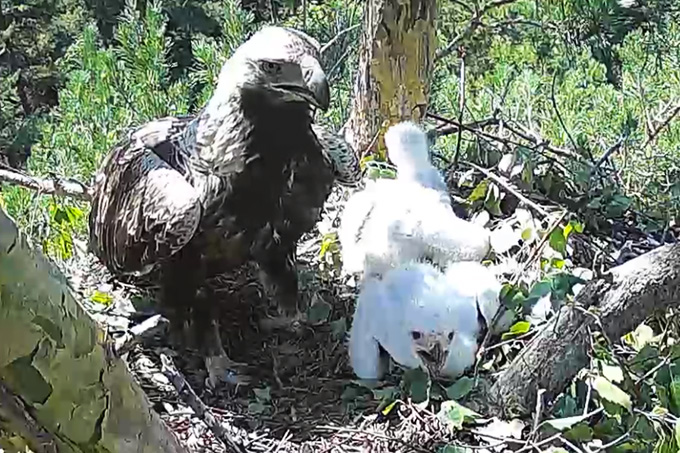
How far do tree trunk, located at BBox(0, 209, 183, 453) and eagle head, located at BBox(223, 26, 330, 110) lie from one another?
4.32 ft

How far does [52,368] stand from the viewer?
3.21 ft

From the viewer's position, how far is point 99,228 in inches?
107

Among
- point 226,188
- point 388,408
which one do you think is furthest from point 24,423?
point 226,188

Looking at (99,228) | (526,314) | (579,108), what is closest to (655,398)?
(526,314)

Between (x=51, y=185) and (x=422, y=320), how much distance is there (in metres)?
1.21

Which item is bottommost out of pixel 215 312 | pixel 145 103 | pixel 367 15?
pixel 215 312

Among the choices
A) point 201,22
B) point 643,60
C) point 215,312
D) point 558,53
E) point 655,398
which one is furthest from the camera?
point 201,22

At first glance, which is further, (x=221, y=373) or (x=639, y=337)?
(x=221, y=373)

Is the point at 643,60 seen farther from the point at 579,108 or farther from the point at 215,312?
the point at 215,312

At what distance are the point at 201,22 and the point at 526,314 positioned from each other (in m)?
3.21

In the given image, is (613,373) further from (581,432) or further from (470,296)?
(470,296)

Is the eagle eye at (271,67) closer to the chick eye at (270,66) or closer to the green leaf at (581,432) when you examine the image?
the chick eye at (270,66)

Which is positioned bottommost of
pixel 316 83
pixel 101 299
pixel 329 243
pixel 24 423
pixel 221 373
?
pixel 221 373

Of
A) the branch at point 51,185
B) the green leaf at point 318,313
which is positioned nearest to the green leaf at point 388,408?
the green leaf at point 318,313
